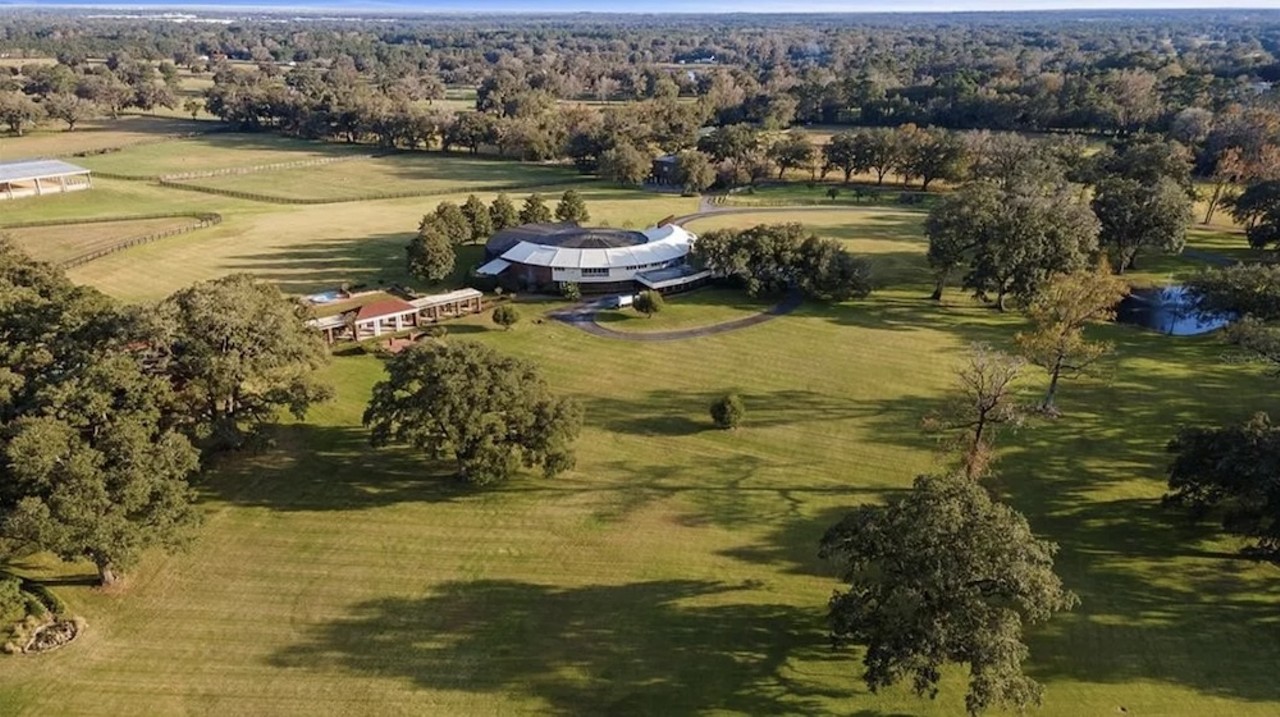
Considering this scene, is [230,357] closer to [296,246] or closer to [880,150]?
[296,246]

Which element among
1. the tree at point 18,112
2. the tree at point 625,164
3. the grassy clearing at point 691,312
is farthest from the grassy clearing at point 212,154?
the grassy clearing at point 691,312

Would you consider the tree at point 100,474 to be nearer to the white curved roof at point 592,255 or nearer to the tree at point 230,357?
the tree at point 230,357

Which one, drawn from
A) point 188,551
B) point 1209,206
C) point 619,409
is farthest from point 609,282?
point 1209,206

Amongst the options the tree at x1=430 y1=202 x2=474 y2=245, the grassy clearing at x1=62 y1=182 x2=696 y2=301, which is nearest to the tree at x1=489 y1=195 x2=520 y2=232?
the grassy clearing at x1=62 y1=182 x2=696 y2=301

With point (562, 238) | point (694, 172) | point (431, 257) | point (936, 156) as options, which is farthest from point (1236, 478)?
point (936, 156)

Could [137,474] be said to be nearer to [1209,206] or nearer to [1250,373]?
[1250,373]

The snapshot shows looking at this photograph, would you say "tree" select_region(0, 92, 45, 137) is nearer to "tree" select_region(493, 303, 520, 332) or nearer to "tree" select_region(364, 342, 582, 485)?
"tree" select_region(493, 303, 520, 332)

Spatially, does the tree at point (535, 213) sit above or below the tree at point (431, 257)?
above
